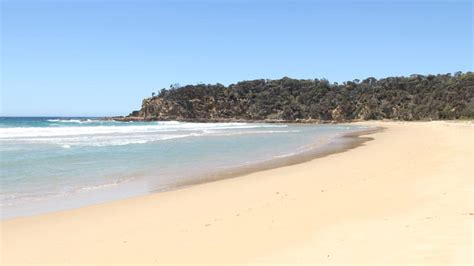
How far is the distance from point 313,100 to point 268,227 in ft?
420

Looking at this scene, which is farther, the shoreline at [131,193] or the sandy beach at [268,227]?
the shoreline at [131,193]

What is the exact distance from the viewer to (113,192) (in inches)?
402

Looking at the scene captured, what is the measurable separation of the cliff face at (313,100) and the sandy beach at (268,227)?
297 ft

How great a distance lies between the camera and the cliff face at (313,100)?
100500 mm

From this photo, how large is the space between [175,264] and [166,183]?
21.6 ft

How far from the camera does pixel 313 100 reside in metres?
132

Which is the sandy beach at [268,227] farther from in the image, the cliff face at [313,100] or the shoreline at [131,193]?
the cliff face at [313,100]

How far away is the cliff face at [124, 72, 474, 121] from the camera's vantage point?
10050 cm

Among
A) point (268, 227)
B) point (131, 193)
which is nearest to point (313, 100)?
point (131, 193)

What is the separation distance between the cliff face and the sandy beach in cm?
9043

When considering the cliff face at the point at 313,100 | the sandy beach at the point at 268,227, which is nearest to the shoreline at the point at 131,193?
the sandy beach at the point at 268,227

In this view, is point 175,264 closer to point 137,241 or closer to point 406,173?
point 137,241

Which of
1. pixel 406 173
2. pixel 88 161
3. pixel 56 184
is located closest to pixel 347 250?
pixel 406 173

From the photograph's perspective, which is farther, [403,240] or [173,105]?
[173,105]
